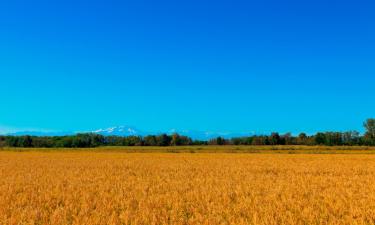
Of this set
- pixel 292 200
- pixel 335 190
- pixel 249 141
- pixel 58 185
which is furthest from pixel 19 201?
pixel 249 141

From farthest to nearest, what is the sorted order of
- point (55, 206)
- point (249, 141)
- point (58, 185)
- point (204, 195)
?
point (249, 141) → point (58, 185) → point (204, 195) → point (55, 206)

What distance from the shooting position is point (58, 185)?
18.4 meters

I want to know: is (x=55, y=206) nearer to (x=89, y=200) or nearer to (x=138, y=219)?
(x=89, y=200)

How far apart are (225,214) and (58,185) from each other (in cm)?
1025

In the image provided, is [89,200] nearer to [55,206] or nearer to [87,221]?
[55,206]

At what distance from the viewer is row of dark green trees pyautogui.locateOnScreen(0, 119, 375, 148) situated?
126625 millimetres

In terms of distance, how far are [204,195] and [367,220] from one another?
20.0 ft

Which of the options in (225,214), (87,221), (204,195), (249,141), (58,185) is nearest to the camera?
(87,221)

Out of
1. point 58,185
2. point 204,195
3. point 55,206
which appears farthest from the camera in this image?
point 58,185

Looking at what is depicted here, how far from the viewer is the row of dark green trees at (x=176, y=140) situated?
127 m

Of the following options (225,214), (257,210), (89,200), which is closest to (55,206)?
(89,200)

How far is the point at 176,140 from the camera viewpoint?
480 ft

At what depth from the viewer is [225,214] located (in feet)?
36.3

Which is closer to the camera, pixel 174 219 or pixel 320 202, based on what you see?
pixel 174 219
